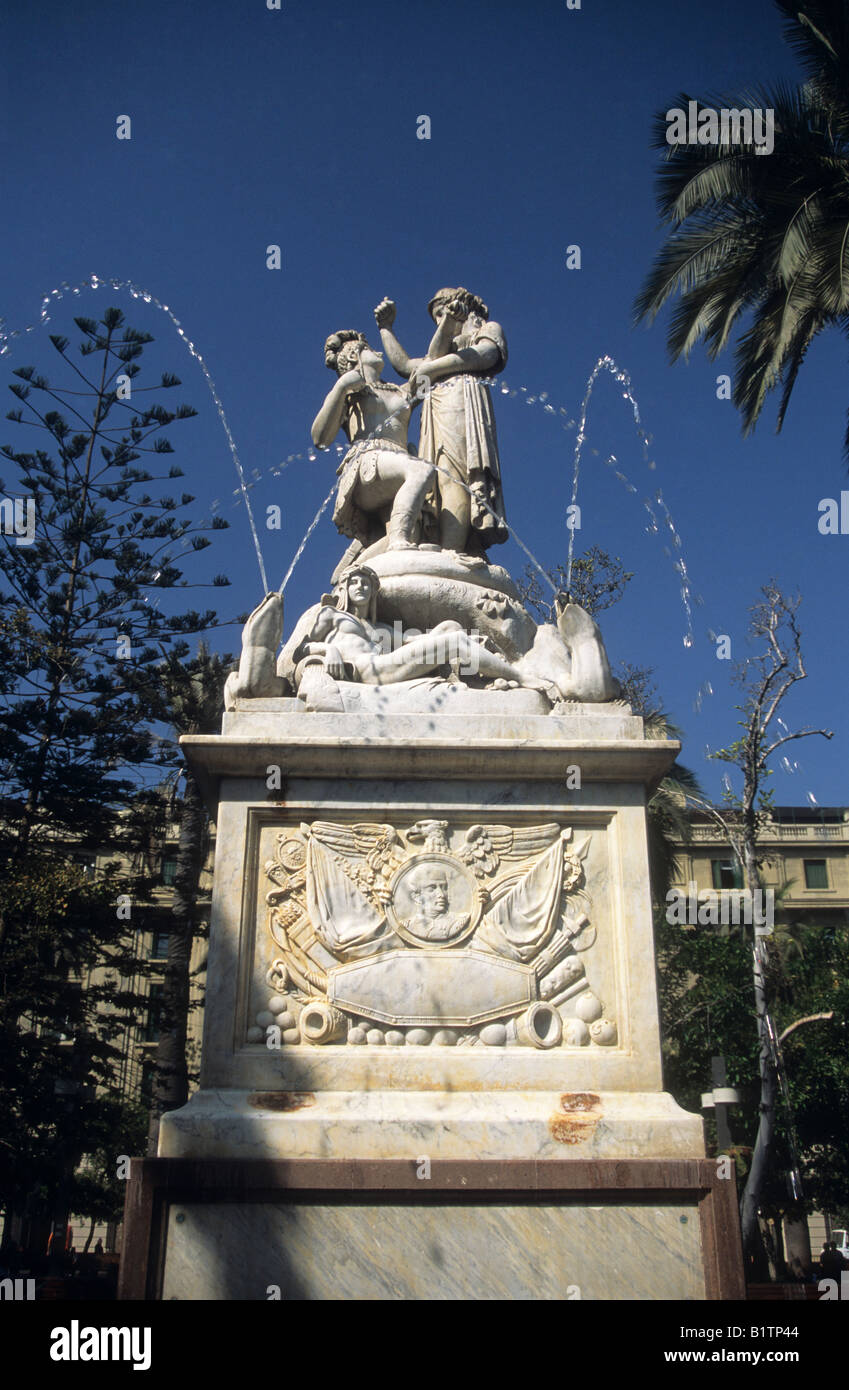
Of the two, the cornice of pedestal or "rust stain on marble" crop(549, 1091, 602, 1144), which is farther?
the cornice of pedestal

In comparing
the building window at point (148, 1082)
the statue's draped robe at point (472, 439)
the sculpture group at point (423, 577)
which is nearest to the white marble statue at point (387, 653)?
the sculpture group at point (423, 577)

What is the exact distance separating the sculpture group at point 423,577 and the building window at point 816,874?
36.1 metres

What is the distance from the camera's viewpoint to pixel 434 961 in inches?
210

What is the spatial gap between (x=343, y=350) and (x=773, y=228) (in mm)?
7718

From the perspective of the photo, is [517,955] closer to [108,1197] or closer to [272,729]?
[272,729]

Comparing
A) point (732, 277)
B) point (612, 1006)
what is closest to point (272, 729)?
point (612, 1006)

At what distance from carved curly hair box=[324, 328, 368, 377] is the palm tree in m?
6.36

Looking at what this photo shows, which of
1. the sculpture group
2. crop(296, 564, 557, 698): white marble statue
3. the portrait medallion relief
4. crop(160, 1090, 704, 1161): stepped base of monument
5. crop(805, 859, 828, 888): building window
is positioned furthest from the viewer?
crop(805, 859, 828, 888): building window

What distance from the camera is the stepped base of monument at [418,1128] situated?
483 cm

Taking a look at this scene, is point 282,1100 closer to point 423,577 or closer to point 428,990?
point 428,990

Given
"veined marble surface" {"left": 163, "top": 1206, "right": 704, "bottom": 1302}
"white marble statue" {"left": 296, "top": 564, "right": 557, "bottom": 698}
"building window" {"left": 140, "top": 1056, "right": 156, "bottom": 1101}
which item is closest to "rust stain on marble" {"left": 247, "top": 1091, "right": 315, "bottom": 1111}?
"veined marble surface" {"left": 163, "top": 1206, "right": 704, "bottom": 1302}

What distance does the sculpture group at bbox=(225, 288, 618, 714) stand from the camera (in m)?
6.01

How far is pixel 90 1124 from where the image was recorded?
1847cm

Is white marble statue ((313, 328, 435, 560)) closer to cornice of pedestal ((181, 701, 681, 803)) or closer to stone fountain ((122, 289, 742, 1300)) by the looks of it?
stone fountain ((122, 289, 742, 1300))
